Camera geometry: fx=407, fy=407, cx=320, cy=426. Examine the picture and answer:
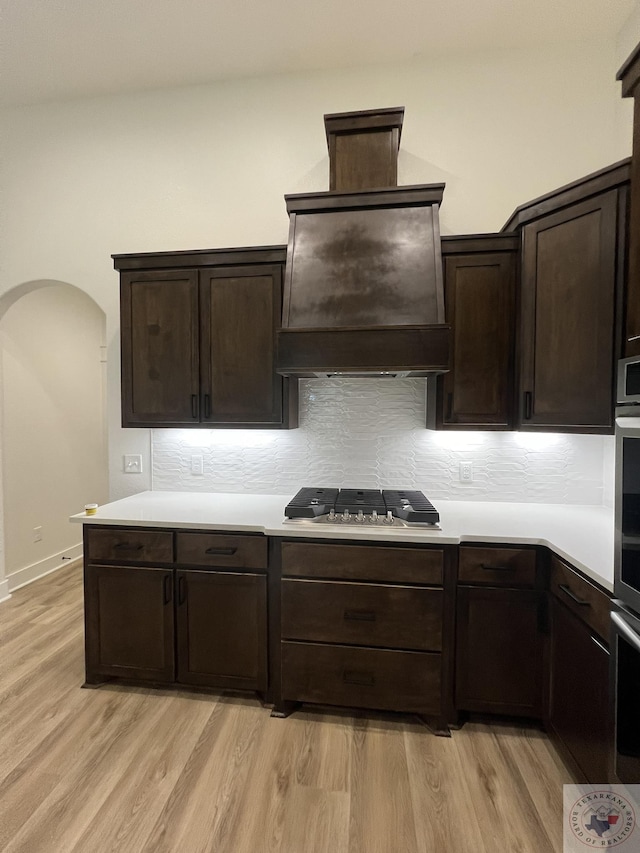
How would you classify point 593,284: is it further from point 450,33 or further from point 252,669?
point 252,669

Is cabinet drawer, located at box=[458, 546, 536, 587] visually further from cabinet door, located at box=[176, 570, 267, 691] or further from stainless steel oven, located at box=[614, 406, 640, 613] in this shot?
cabinet door, located at box=[176, 570, 267, 691]

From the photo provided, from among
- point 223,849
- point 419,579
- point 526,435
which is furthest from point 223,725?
point 526,435

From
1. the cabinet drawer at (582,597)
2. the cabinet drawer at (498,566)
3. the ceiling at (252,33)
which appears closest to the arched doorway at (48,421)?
the ceiling at (252,33)

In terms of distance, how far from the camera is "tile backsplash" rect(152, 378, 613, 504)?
2.48 m

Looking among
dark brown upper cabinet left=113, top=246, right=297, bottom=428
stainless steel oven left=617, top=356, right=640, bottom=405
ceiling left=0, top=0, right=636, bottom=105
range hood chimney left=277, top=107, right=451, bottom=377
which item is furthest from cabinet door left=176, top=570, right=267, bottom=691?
ceiling left=0, top=0, right=636, bottom=105

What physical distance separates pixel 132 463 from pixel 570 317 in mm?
2802

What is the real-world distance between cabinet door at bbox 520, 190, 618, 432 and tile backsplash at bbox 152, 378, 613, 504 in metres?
0.49

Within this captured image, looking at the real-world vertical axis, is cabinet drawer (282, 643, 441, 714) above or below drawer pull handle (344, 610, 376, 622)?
below

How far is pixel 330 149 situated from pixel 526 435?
6.82 ft

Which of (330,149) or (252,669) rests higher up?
(330,149)

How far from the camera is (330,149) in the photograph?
240 cm

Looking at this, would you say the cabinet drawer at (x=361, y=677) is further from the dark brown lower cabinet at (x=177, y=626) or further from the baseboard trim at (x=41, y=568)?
the baseboard trim at (x=41, y=568)

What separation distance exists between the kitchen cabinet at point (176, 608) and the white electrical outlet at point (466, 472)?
1.32 metres

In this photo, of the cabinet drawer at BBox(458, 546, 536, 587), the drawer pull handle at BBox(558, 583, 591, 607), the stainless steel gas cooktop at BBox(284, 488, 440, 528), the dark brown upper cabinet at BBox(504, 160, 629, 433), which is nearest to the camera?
the drawer pull handle at BBox(558, 583, 591, 607)
